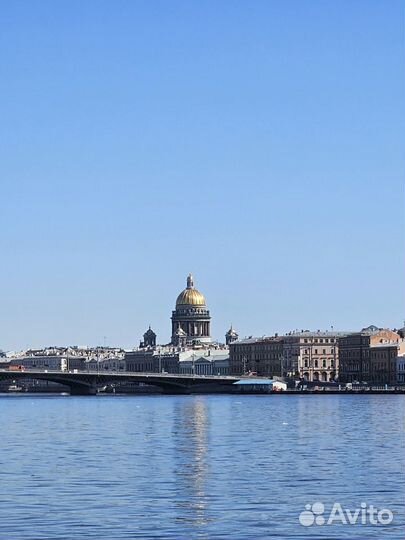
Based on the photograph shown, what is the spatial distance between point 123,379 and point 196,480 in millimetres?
97681

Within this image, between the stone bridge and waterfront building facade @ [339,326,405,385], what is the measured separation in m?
21.7

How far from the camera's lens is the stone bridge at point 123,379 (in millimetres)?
131625

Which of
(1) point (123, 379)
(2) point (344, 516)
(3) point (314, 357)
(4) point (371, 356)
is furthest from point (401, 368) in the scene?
(2) point (344, 516)

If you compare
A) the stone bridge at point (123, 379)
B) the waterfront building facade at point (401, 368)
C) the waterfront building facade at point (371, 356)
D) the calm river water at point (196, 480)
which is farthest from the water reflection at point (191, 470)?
the waterfront building facade at point (371, 356)

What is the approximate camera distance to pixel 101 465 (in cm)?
4106

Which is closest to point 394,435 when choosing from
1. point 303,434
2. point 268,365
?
point 303,434

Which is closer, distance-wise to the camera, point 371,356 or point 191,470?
point 191,470

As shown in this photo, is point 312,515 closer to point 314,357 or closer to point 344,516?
point 344,516

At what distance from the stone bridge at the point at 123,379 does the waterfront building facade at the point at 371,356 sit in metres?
21.7

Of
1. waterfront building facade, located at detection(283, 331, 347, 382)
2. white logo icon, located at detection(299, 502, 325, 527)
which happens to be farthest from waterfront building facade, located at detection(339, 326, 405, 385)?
white logo icon, located at detection(299, 502, 325, 527)

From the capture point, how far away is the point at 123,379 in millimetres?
133875

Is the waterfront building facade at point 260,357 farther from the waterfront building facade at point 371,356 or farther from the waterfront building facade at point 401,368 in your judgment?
the waterfront building facade at point 401,368

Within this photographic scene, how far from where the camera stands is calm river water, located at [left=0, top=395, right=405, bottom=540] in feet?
92.9

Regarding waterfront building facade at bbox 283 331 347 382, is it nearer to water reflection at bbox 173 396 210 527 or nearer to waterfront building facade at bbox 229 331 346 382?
waterfront building facade at bbox 229 331 346 382
